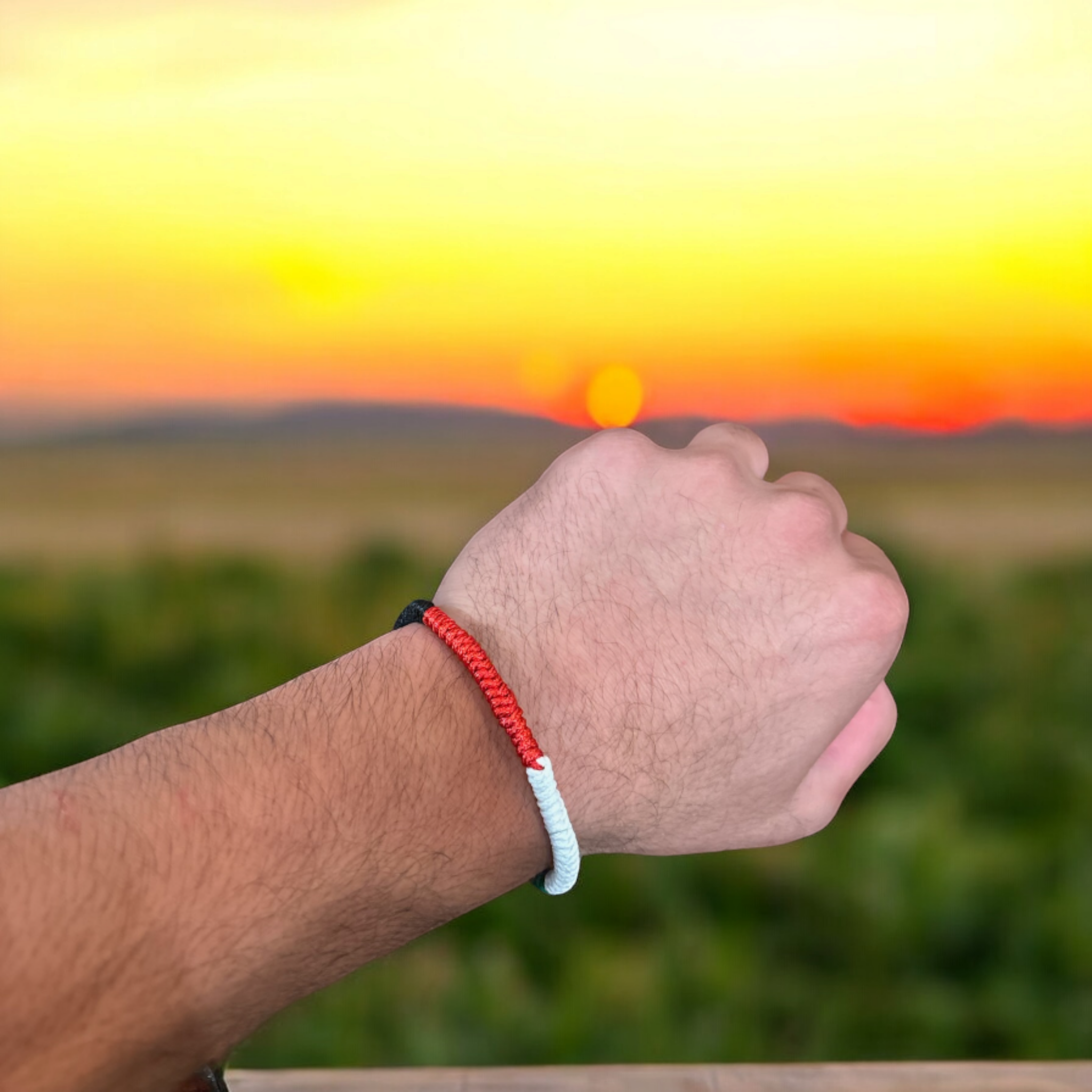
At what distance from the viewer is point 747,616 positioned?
0.78 metres

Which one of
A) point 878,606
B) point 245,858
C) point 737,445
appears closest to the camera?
point 245,858

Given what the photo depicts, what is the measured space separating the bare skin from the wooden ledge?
0.22 meters

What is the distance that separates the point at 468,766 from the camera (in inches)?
29.0

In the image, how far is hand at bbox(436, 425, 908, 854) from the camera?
78cm

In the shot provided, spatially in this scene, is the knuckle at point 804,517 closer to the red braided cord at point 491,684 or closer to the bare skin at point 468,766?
the bare skin at point 468,766

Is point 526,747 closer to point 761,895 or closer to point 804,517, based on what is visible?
point 804,517

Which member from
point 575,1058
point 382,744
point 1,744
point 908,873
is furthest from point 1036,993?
point 1,744

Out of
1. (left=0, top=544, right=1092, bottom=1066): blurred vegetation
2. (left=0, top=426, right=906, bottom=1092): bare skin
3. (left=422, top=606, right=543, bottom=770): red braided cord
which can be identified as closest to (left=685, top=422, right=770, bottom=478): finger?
(left=0, top=426, right=906, bottom=1092): bare skin

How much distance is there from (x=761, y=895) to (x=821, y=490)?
180 cm

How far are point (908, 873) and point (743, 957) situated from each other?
1.42ft

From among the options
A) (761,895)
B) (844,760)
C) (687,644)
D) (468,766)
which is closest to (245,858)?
(468,766)

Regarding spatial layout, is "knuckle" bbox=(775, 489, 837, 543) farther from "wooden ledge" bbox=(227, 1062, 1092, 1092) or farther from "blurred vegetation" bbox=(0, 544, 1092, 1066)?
"blurred vegetation" bbox=(0, 544, 1092, 1066)

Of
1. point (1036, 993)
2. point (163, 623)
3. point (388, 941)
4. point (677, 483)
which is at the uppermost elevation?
point (677, 483)

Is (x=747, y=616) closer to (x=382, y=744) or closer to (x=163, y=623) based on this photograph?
(x=382, y=744)
